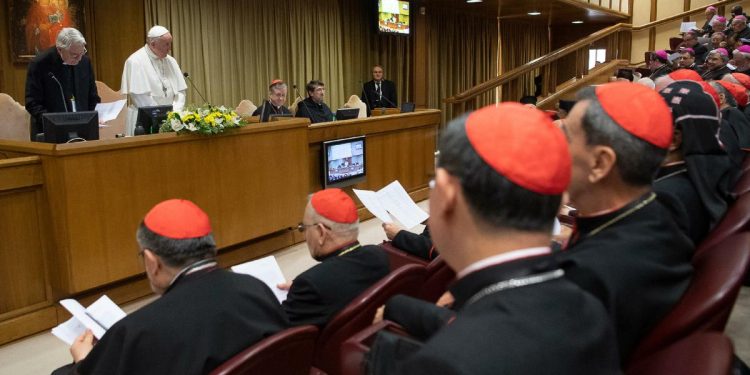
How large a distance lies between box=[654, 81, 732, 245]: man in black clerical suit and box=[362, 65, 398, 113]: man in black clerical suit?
273 inches

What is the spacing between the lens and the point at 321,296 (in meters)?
2.15

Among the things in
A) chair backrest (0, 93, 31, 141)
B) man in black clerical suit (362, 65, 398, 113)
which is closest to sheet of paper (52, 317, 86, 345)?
chair backrest (0, 93, 31, 141)

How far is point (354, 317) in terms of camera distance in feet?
6.32

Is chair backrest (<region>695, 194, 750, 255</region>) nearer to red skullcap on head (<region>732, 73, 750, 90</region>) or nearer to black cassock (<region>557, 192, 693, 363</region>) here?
black cassock (<region>557, 192, 693, 363</region>)

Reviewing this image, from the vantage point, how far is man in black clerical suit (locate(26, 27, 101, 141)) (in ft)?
14.5

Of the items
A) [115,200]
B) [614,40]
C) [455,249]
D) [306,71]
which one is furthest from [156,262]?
[614,40]

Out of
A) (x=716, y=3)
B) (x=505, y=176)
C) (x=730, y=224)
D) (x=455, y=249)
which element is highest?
(x=716, y=3)

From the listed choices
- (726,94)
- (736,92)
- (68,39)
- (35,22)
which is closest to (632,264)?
(726,94)

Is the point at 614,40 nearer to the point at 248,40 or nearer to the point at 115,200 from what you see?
the point at 248,40

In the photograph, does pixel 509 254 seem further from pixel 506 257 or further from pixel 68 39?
pixel 68 39

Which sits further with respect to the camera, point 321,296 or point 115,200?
point 115,200

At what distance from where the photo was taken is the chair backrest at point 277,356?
4.77ft

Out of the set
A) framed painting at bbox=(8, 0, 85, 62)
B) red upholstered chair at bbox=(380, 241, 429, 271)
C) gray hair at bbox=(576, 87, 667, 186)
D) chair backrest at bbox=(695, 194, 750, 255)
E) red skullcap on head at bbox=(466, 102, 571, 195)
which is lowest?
red upholstered chair at bbox=(380, 241, 429, 271)

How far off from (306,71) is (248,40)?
1.16m
